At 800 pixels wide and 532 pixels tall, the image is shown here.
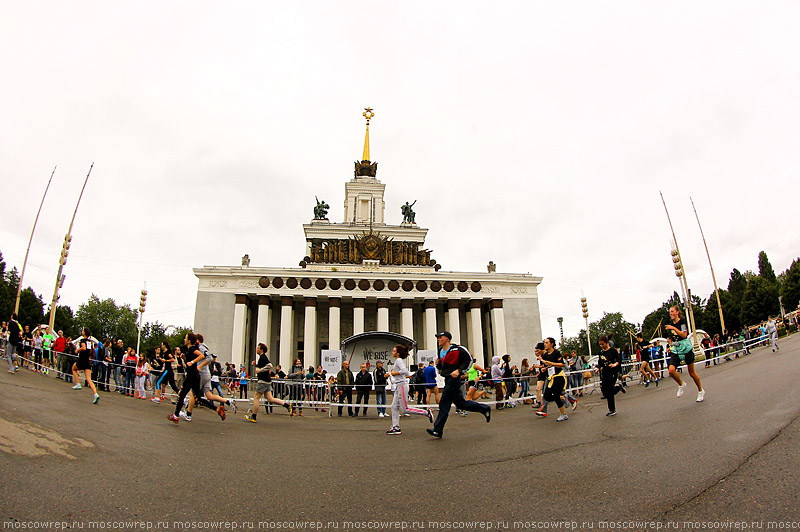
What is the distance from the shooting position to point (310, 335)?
42.9 meters

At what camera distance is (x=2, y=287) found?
157ft

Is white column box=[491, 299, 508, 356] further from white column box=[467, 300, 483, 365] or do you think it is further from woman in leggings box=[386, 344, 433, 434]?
woman in leggings box=[386, 344, 433, 434]

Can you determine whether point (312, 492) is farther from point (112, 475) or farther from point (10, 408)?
point (10, 408)

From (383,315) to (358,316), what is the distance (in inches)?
93.4

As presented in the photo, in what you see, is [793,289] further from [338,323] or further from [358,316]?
[338,323]

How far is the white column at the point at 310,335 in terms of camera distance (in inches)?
1661

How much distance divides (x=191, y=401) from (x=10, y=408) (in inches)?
117

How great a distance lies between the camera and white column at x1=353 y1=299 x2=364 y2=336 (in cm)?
4327

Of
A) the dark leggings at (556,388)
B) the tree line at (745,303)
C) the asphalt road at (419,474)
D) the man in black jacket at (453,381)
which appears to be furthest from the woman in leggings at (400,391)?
the tree line at (745,303)

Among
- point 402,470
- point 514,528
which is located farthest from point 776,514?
point 402,470

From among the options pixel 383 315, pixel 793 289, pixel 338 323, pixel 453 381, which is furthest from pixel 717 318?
pixel 453 381

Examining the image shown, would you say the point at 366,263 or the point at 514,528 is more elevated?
the point at 366,263

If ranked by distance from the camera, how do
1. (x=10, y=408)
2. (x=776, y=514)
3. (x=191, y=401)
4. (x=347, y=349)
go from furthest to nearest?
1. (x=347, y=349)
2. (x=191, y=401)
3. (x=10, y=408)
4. (x=776, y=514)

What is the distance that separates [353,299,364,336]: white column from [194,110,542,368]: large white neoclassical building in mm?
94
